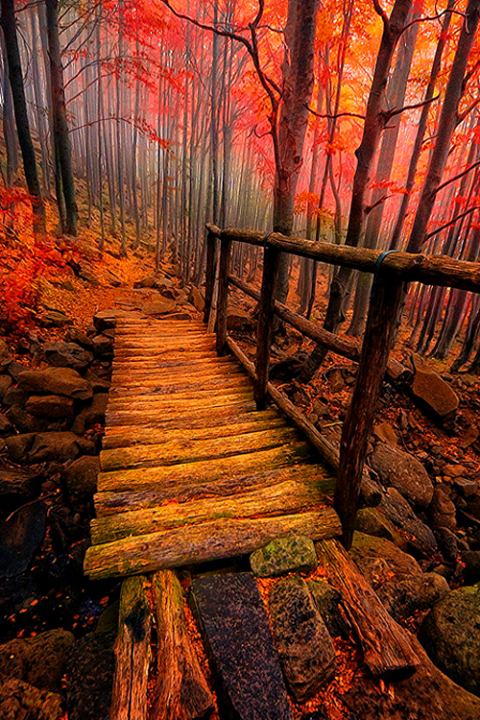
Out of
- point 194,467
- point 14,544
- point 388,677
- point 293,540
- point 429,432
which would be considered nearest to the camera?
point 388,677

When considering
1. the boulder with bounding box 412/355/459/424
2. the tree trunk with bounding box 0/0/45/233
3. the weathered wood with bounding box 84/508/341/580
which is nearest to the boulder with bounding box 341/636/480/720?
the weathered wood with bounding box 84/508/341/580

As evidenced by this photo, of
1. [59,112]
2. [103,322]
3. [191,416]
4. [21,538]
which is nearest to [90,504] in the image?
[21,538]

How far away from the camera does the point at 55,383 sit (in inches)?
169

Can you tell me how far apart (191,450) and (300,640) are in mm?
1647

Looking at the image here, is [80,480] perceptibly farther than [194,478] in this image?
Yes

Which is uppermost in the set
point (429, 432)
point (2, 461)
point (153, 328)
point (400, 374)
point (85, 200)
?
point (85, 200)

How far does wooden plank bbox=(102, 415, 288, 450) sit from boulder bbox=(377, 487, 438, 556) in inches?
57.9

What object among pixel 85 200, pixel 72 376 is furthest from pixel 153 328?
pixel 85 200

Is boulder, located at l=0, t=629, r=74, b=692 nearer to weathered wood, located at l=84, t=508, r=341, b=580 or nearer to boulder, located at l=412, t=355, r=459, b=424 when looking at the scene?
weathered wood, located at l=84, t=508, r=341, b=580

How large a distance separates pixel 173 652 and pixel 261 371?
248 cm

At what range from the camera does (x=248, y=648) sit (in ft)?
4.69

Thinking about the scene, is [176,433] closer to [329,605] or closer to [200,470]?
[200,470]

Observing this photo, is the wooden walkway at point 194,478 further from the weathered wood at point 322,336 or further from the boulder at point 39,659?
the weathered wood at point 322,336

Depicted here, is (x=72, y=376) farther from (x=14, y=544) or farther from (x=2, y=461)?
(x=14, y=544)
